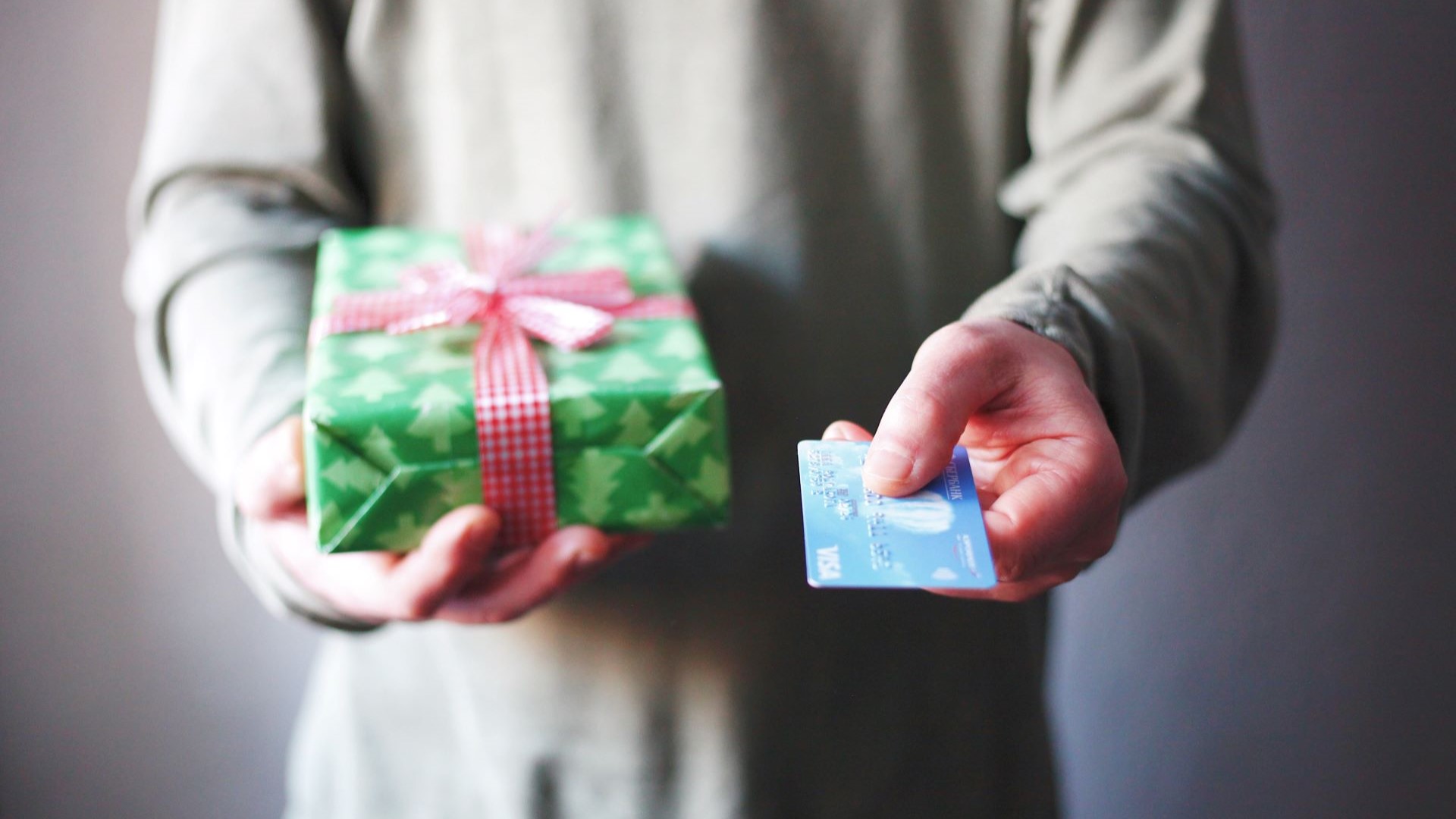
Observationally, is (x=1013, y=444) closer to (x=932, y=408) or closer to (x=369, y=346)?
(x=932, y=408)

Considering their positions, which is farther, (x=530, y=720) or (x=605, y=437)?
(x=530, y=720)

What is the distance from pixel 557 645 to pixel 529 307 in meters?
0.17

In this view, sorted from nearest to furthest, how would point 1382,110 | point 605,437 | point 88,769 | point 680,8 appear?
point 605,437, point 680,8, point 1382,110, point 88,769

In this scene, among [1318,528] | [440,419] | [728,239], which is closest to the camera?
[440,419]

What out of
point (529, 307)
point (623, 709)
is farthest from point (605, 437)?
point (623, 709)

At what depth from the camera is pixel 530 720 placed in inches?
18.9

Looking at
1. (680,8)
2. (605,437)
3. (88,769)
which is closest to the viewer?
(605,437)

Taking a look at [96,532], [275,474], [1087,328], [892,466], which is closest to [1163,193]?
[1087,328]

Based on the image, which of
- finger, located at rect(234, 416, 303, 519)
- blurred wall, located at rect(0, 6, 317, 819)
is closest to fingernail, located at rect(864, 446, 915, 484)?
finger, located at rect(234, 416, 303, 519)

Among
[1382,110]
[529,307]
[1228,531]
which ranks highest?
[1382,110]

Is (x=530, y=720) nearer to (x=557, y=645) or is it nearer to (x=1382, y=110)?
(x=557, y=645)

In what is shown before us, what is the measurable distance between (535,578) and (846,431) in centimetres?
15

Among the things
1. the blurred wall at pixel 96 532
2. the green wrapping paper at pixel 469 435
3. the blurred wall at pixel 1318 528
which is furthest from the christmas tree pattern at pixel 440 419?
the blurred wall at pixel 96 532

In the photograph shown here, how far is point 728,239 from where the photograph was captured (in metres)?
0.46
